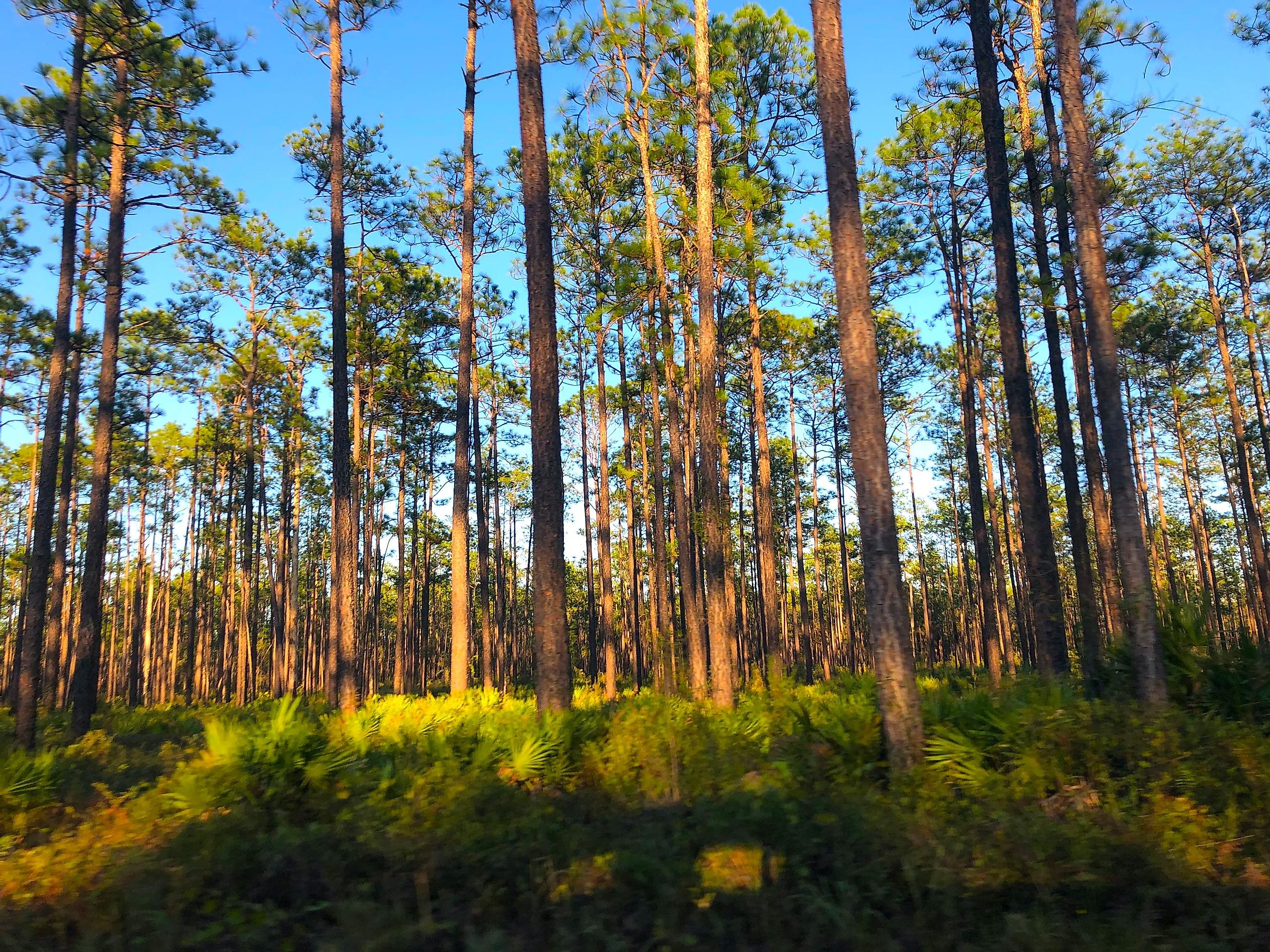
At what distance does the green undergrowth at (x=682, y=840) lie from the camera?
14.5 ft

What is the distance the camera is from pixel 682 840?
223 inches

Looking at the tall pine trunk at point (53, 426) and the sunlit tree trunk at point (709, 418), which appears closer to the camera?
the tall pine trunk at point (53, 426)

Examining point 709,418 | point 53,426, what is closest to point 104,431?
point 53,426

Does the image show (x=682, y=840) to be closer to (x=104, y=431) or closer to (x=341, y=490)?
(x=341, y=490)

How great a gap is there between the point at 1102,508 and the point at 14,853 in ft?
62.9

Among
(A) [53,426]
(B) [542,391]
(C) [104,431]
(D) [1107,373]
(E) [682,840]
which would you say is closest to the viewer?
(E) [682,840]

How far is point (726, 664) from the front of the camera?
14.7m

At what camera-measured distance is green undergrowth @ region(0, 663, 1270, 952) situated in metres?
4.42

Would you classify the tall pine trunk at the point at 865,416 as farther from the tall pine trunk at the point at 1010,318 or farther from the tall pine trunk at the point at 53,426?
the tall pine trunk at the point at 53,426

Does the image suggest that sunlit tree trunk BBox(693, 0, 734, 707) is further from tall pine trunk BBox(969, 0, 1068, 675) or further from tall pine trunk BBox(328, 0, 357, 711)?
tall pine trunk BBox(328, 0, 357, 711)

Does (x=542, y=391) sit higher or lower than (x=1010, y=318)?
lower

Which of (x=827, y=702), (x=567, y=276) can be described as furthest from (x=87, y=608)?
(x=567, y=276)

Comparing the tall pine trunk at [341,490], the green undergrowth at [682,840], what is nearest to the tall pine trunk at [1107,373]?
the green undergrowth at [682,840]

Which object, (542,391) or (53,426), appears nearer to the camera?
(542,391)
